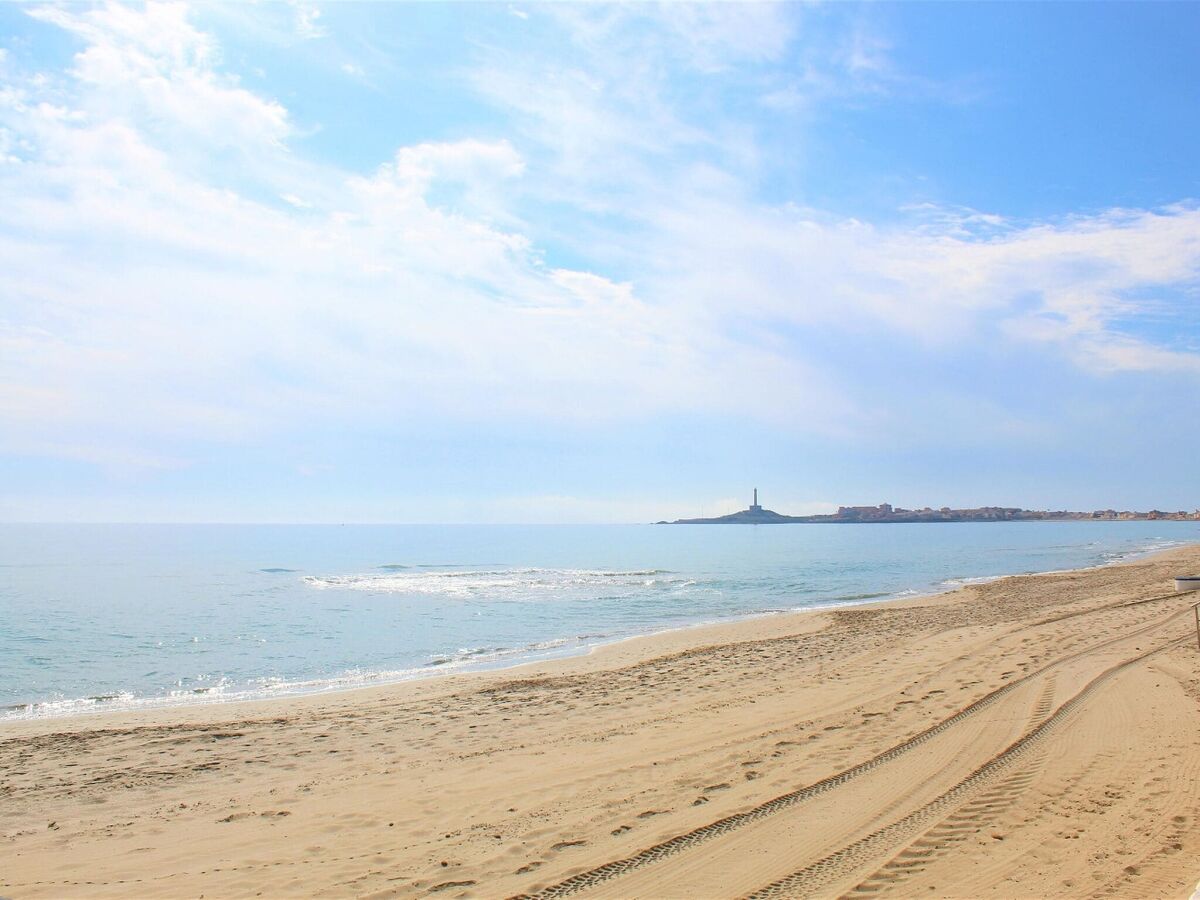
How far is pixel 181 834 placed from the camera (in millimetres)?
6746

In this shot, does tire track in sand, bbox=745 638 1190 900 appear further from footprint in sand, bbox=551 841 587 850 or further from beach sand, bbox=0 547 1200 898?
footprint in sand, bbox=551 841 587 850

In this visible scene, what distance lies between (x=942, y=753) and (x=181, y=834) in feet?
25.1

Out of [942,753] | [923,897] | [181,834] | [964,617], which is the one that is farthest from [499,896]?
[964,617]

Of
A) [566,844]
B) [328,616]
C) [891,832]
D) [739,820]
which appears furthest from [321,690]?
[328,616]

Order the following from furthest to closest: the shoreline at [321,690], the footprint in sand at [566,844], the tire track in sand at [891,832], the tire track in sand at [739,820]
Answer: the shoreline at [321,690], the footprint in sand at [566,844], the tire track in sand at [739,820], the tire track in sand at [891,832]

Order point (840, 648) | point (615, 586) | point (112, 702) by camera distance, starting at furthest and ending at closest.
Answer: point (615, 586)
point (840, 648)
point (112, 702)

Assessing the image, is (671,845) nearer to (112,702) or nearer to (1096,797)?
(1096,797)

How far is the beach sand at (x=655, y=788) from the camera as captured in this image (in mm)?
5418

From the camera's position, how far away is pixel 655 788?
7246 mm

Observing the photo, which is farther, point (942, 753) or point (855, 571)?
point (855, 571)

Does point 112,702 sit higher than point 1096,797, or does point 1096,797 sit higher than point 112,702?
point 1096,797

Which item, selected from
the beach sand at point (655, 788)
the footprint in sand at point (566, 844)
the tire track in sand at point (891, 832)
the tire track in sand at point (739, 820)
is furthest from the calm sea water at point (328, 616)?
the tire track in sand at point (891, 832)

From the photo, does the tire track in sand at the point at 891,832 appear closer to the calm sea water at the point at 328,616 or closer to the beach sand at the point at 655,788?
the beach sand at the point at 655,788

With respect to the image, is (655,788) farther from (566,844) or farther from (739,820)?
(566,844)
